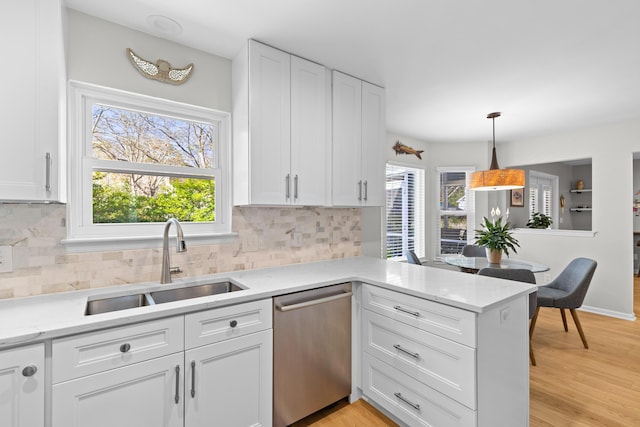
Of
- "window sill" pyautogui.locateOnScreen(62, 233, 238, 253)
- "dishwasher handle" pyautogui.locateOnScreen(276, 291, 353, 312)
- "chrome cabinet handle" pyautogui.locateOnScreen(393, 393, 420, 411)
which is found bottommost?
"chrome cabinet handle" pyautogui.locateOnScreen(393, 393, 420, 411)

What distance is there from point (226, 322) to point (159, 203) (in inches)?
38.8

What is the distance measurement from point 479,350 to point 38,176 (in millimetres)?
2172

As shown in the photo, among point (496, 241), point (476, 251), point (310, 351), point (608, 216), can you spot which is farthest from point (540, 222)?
point (310, 351)

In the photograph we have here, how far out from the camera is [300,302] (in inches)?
73.3

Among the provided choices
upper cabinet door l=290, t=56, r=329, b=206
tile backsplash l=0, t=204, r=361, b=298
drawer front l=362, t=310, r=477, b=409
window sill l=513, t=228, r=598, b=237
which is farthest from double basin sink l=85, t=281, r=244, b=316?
window sill l=513, t=228, r=598, b=237

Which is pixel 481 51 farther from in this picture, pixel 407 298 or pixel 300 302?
pixel 300 302

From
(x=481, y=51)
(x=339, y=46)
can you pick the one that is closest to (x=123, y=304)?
(x=339, y=46)

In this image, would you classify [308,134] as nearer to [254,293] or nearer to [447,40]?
[447,40]

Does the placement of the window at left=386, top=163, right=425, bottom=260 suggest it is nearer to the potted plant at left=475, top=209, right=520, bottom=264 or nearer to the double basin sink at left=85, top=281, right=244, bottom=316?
the potted plant at left=475, top=209, right=520, bottom=264

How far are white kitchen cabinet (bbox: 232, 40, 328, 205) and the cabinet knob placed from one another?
1.27 metres

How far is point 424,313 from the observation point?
1695 millimetres

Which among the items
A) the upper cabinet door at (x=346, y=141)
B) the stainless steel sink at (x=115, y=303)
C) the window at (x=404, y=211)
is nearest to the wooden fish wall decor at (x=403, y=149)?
the window at (x=404, y=211)

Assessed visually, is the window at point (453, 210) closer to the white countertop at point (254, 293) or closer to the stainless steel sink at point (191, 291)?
the white countertop at point (254, 293)

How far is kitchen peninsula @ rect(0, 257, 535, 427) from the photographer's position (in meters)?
1.28
